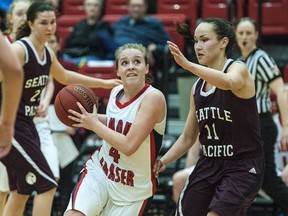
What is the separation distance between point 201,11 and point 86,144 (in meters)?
2.46

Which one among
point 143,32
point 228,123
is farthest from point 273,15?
point 228,123

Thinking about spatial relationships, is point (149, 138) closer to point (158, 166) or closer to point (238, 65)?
point (158, 166)

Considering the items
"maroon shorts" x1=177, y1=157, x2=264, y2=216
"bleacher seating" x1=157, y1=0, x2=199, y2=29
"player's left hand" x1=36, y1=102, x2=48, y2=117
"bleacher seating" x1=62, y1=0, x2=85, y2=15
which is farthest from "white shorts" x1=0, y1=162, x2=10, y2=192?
"bleacher seating" x1=62, y1=0, x2=85, y2=15

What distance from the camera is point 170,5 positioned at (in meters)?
9.65

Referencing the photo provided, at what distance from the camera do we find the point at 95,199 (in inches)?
190

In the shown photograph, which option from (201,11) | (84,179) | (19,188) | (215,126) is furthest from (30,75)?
(201,11)

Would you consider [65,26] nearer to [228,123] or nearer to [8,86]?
[228,123]

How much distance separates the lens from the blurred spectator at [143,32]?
8523 millimetres

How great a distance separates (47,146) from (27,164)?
2.46ft

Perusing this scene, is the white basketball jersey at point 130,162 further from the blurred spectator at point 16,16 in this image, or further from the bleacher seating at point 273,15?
the bleacher seating at point 273,15

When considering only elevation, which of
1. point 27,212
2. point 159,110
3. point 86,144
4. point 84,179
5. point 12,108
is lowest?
point 27,212

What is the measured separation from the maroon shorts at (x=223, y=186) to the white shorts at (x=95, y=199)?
317 millimetres

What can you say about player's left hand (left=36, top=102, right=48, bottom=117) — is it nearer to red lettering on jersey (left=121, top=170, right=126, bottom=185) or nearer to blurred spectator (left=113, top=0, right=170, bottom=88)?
red lettering on jersey (left=121, top=170, right=126, bottom=185)

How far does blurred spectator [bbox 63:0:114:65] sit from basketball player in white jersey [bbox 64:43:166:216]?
3.84 meters
